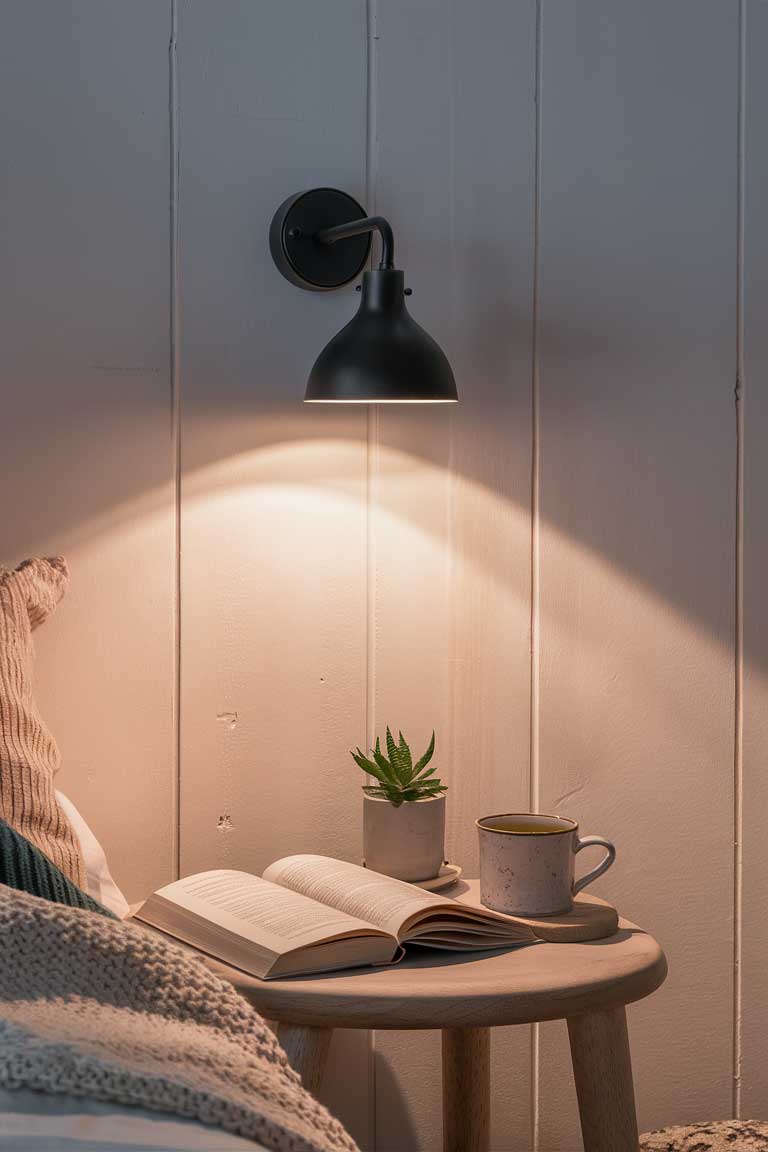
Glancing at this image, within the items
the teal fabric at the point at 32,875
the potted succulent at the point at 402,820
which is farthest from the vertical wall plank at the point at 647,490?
the teal fabric at the point at 32,875

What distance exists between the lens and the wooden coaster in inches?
47.7

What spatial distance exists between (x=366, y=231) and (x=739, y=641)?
2.28ft

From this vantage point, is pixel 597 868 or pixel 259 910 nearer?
pixel 259 910

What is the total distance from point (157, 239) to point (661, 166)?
634mm

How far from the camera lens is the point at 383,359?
125cm

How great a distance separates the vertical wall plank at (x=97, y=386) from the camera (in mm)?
1364

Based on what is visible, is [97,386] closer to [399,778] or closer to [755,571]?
[399,778]

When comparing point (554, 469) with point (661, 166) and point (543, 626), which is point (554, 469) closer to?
point (543, 626)

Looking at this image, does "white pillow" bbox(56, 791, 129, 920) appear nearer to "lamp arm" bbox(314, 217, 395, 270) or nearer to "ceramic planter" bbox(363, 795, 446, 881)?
"ceramic planter" bbox(363, 795, 446, 881)

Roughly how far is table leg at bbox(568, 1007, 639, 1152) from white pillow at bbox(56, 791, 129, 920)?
458 millimetres

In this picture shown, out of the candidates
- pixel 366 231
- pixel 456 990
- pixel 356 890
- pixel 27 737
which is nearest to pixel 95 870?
pixel 27 737

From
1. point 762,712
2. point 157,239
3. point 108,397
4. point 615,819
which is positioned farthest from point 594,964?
point 157,239

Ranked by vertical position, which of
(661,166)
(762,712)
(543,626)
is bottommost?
(762,712)

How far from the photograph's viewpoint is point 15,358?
1.36 metres
